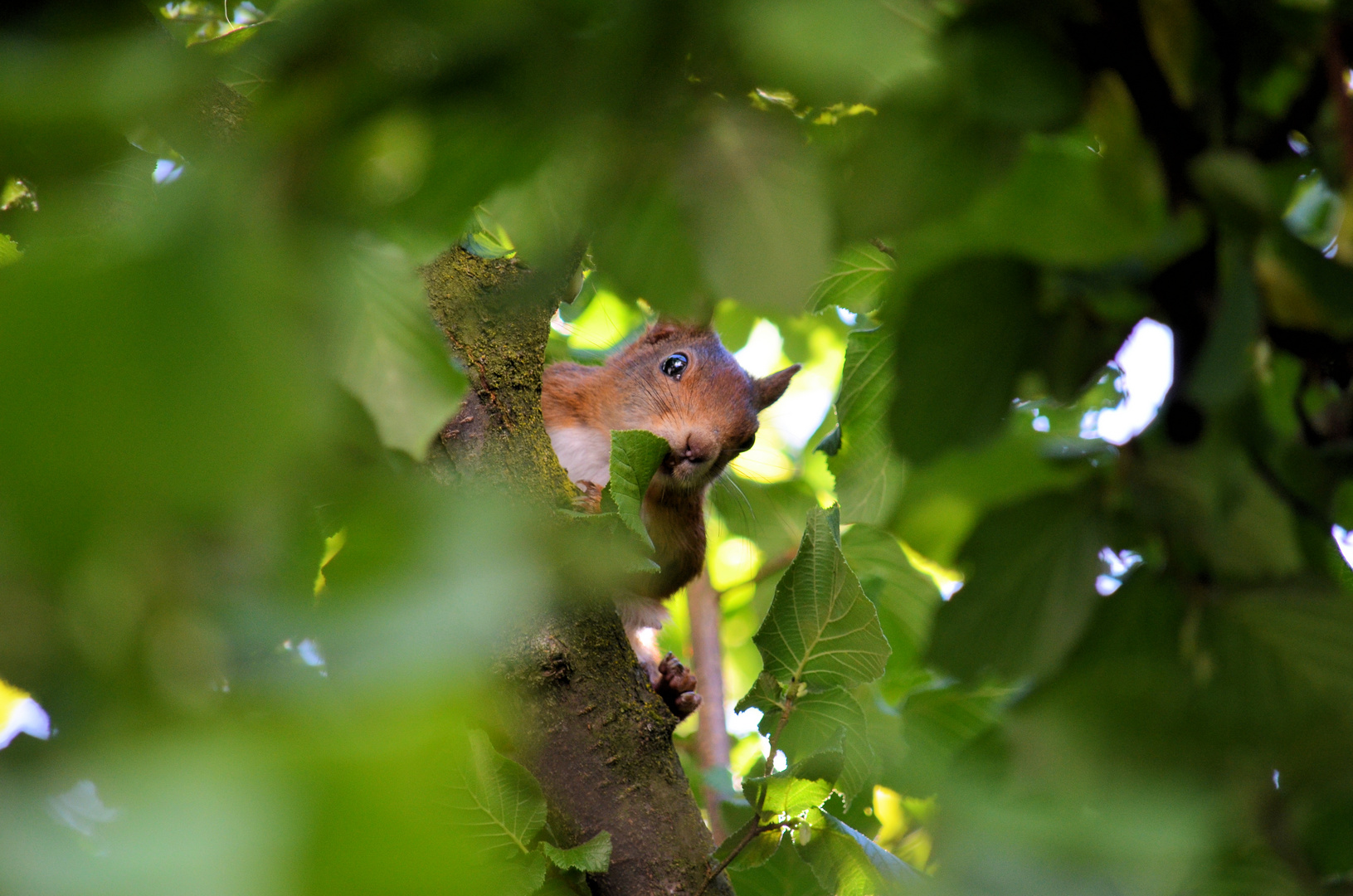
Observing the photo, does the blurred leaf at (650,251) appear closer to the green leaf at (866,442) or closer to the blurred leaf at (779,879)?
the green leaf at (866,442)

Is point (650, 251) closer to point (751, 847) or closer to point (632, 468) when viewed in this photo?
point (632, 468)

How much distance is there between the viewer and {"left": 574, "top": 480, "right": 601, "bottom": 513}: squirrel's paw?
164 cm

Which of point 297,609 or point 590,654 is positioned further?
point 590,654

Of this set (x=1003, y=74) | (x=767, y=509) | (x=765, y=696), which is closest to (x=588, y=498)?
(x=765, y=696)

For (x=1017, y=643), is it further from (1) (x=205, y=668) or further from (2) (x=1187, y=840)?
(1) (x=205, y=668)

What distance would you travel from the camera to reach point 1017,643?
43cm

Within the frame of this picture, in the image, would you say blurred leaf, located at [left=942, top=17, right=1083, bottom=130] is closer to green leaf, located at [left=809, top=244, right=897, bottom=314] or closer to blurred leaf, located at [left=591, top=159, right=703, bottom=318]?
blurred leaf, located at [left=591, top=159, right=703, bottom=318]

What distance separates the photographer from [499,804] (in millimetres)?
915

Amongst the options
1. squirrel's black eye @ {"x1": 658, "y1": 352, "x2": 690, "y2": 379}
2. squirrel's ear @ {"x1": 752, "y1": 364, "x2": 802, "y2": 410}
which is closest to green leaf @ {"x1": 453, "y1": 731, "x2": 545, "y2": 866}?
squirrel's black eye @ {"x1": 658, "y1": 352, "x2": 690, "y2": 379}

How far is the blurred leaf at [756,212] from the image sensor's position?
0.38m

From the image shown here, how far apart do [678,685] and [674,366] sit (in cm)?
107

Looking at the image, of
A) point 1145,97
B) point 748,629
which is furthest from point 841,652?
point 748,629

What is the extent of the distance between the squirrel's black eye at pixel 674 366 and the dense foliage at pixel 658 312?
2.17 m

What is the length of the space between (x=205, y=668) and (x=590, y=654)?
0.84 m
